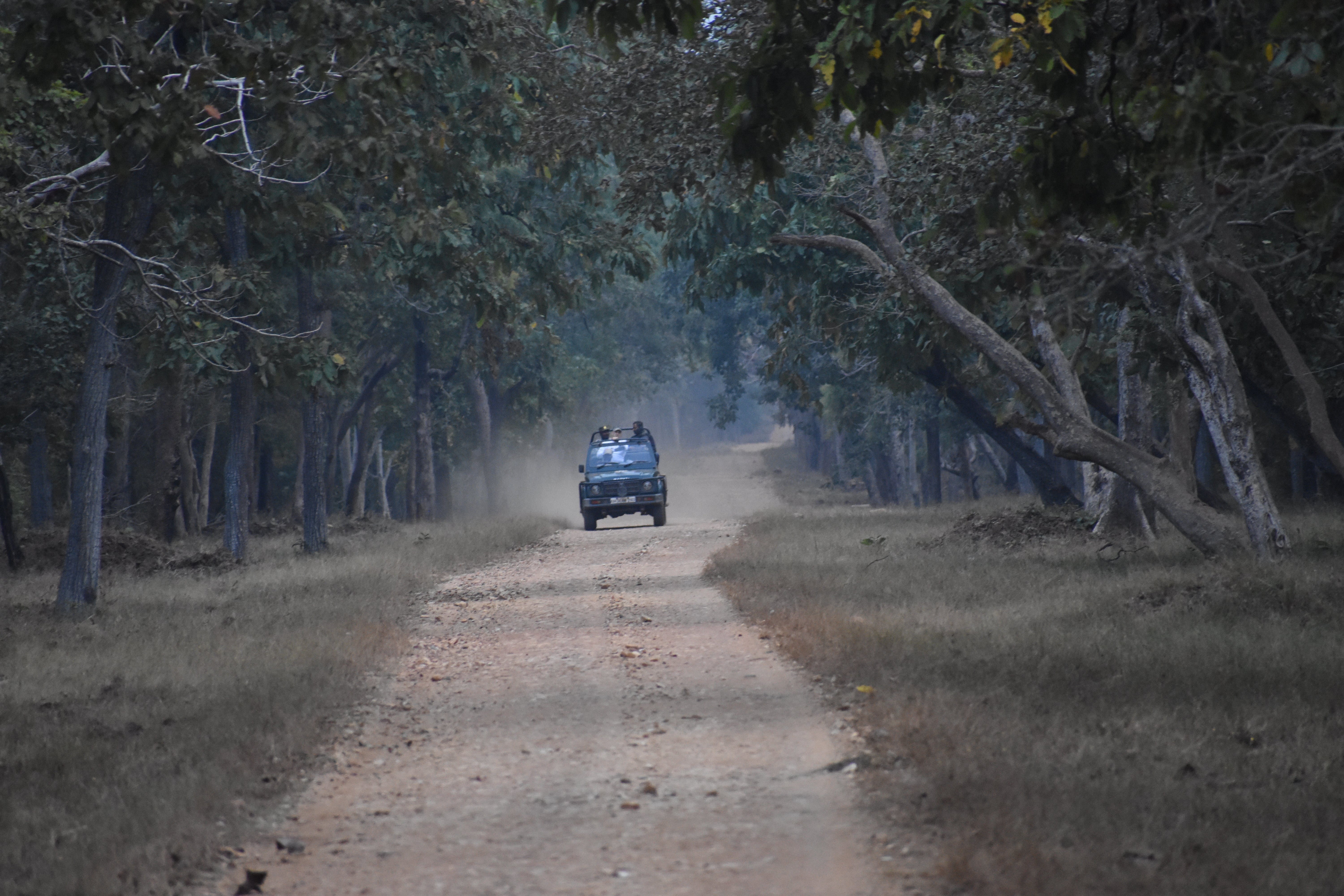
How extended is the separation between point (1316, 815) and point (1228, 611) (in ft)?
20.4

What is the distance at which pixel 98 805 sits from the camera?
6.92m

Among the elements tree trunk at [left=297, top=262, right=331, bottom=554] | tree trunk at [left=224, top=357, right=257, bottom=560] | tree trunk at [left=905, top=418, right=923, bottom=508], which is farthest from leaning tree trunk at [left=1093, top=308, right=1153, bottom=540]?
tree trunk at [left=905, top=418, right=923, bottom=508]

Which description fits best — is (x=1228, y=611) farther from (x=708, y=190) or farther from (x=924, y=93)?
(x=708, y=190)

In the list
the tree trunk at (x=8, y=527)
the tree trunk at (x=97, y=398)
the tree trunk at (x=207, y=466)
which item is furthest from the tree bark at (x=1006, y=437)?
the tree trunk at (x=207, y=466)

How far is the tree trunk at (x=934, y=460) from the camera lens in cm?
3966

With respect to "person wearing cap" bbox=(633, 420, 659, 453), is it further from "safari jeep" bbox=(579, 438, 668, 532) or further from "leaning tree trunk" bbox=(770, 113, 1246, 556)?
"leaning tree trunk" bbox=(770, 113, 1246, 556)

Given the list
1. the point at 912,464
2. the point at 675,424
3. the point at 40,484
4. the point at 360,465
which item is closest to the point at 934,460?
the point at 912,464

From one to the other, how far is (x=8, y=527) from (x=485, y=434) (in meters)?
19.7

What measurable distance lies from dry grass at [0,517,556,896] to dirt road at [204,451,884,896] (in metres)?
0.34

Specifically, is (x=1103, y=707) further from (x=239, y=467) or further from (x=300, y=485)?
(x=300, y=485)

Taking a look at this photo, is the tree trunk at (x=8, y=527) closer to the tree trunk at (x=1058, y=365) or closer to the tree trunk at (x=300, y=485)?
the tree trunk at (x=300, y=485)

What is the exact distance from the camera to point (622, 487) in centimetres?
3288

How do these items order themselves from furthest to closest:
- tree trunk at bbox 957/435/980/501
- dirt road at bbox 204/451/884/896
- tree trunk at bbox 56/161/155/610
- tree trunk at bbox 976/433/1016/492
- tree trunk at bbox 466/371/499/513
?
tree trunk at bbox 957/435/980/501, tree trunk at bbox 976/433/1016/492, tree trunk at bbox 466/371/499/513, tree trunk at bbox 56/161/155/610, dirt road at bbox 204/451/884/896

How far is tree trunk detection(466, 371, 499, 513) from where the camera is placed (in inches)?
1638
